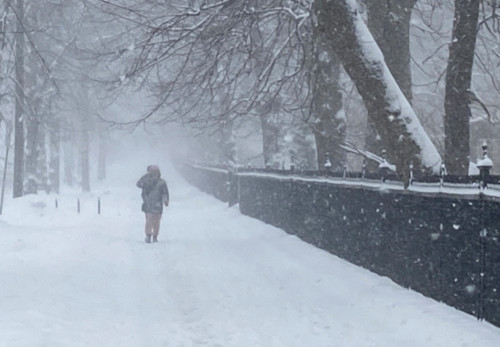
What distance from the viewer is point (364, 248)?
10961mm

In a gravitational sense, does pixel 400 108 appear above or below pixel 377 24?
below

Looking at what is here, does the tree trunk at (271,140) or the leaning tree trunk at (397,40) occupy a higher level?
the leaning tree trunk at (397,40)

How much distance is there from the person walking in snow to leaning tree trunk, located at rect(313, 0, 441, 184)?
23.2ft

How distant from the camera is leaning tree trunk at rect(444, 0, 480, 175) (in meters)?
11.1

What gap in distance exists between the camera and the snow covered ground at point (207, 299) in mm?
7117

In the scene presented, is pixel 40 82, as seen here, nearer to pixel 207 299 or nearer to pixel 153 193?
pixel 153 193

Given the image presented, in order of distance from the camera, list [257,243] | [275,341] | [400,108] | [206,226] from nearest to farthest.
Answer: [275,341], [400,108], [257,243], [206,226]

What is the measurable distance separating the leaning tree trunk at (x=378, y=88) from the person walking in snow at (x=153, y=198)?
7.08 meters

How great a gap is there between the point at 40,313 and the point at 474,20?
7531mm

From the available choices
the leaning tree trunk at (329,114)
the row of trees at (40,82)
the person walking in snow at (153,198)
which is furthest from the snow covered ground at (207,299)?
the row of trees at (40,82)

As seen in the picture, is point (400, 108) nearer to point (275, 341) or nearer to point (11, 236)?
point (275, 341)

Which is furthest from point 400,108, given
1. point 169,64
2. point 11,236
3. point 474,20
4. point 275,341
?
point 169,64

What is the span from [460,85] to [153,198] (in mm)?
7780

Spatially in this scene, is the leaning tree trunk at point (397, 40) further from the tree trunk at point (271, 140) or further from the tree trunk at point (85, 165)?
the tree trunk at point (85, 165)
